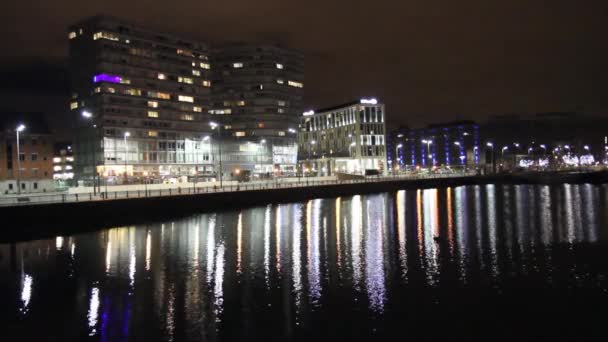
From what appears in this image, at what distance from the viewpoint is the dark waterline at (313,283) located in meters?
24.6

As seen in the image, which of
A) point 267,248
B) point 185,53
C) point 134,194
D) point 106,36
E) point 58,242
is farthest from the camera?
point 185,53

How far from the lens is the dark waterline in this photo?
2458cm

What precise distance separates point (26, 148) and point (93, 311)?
114 metres

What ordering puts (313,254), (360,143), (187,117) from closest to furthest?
(313,254)
(187,117)
(360,143)

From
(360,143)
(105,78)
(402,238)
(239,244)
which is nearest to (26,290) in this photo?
(239,244)

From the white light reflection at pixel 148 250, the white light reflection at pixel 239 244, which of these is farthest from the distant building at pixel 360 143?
Answer: the white light reflection at pixel 148 250

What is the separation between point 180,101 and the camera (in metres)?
170

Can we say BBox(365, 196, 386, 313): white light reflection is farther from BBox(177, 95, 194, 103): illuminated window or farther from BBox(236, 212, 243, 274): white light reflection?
BBox(177, 95, 194, 103): illuminated window

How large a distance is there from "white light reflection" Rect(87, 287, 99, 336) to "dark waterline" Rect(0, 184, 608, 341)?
8 centimetres

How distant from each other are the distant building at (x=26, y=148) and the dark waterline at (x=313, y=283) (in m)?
81.2

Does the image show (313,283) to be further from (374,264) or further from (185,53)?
(185,53)

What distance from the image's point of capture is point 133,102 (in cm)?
15588

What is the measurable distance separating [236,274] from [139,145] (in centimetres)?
12952

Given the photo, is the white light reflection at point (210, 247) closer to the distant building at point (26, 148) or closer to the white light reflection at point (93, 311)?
the white light reflection at point (93, 311)
